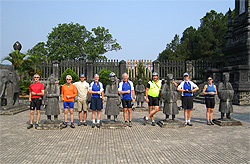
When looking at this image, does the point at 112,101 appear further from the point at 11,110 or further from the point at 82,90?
the point at 11,110

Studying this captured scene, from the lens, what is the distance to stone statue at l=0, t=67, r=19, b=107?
35.3 ft

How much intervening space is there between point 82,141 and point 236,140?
4.26 meters

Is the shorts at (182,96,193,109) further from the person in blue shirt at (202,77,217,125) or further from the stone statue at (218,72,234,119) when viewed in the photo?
the stone statue at (218,72,234,119)

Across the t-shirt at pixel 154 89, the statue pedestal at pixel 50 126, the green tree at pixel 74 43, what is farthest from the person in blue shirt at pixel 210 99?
the green tree at pixel 74 43

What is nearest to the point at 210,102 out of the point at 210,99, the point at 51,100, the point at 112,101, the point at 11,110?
the point at 210,99

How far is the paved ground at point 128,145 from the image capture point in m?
4.61

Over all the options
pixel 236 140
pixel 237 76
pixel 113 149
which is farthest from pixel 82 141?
pixel 237 76

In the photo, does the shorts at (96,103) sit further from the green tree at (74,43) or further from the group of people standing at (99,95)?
the green tree at (74,43)

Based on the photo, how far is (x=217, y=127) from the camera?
7.56m

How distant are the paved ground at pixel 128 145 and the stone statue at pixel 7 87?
3.94 meters

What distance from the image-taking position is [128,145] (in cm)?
551

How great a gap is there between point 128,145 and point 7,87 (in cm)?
847

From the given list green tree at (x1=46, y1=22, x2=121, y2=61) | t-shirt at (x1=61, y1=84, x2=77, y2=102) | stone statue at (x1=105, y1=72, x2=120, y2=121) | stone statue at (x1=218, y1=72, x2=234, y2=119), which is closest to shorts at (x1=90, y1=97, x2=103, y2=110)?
stone statue at (x1=105, y1=72, x2=120, y2=121)

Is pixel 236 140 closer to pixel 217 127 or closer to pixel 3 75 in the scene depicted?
pixel 217 127
